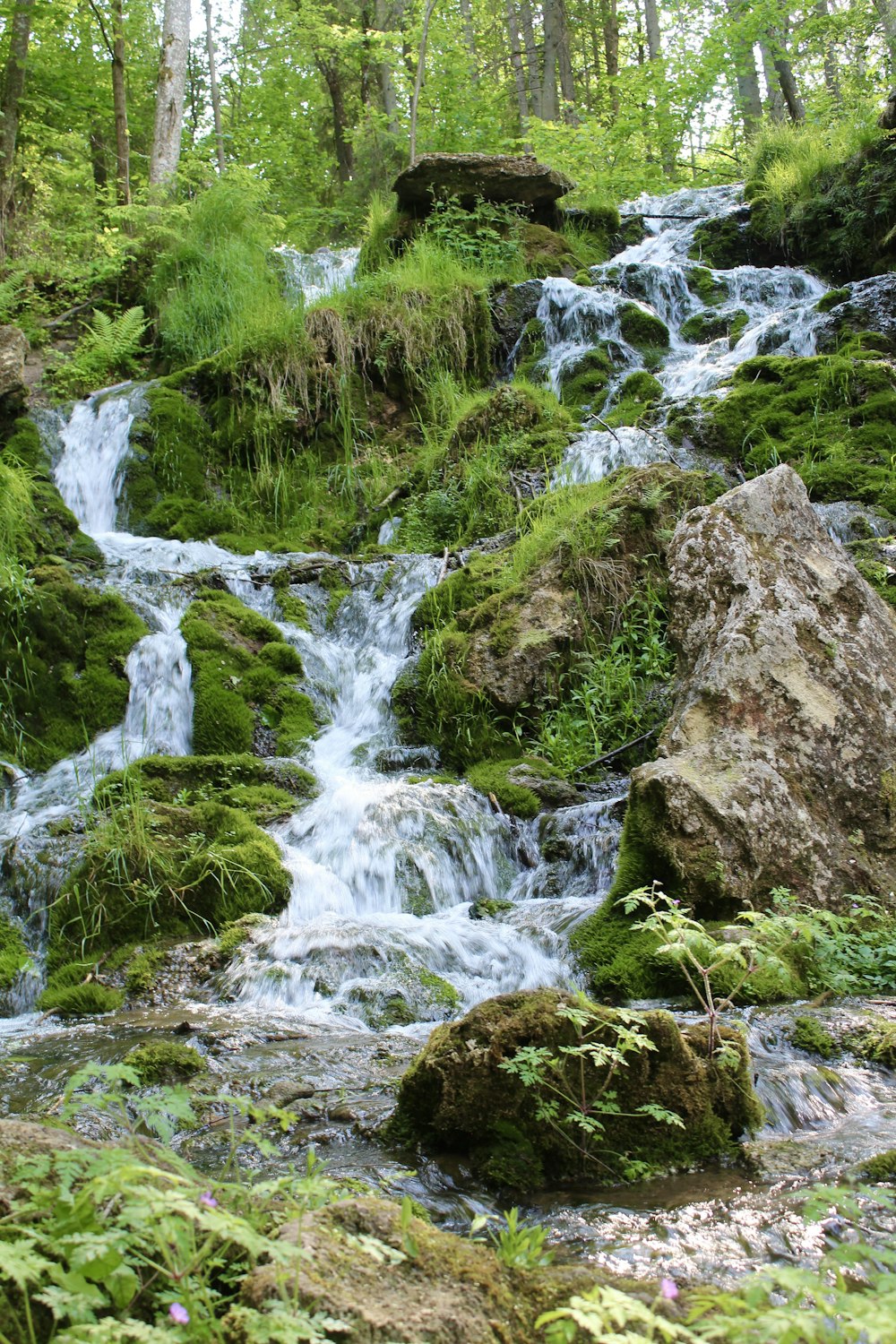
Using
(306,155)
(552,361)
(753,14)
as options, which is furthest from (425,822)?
(306,155)

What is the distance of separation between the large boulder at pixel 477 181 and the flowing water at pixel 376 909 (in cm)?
543

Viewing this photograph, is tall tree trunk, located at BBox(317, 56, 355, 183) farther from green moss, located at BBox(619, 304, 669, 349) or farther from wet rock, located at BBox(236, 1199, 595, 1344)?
wet rock, located at BBox(236, 1199, 595, 1344)

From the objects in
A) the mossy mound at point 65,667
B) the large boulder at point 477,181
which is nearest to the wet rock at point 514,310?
the large boulder at point 477,181

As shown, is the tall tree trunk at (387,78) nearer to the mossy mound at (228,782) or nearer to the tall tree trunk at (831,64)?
the tall tree trunk at (831,64)

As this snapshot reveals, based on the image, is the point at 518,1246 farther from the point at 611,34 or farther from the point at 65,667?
the point at 611,34

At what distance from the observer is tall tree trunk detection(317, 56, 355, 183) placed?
78.9ft

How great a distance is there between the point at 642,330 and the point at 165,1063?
39.0 ft

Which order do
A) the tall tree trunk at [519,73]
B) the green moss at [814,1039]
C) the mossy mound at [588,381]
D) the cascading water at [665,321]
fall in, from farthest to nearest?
the tall tree trunk at [519,73]
the mossy mound at [588,381]
the cascading water at [665,321]
the green moss at [814,1039]

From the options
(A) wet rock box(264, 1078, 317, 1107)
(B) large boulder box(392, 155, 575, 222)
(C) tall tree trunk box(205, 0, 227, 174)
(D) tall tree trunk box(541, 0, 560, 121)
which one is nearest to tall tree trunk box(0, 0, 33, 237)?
(C) tall tree trunk box(205, 0, 227, 174)

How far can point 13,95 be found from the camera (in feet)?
47.6

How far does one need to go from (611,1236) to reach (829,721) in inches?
131

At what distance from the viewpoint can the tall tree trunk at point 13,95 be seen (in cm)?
1421

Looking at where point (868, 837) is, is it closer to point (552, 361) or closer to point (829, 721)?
point (829, 721)

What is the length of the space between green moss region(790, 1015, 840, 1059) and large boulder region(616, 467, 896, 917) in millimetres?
874
